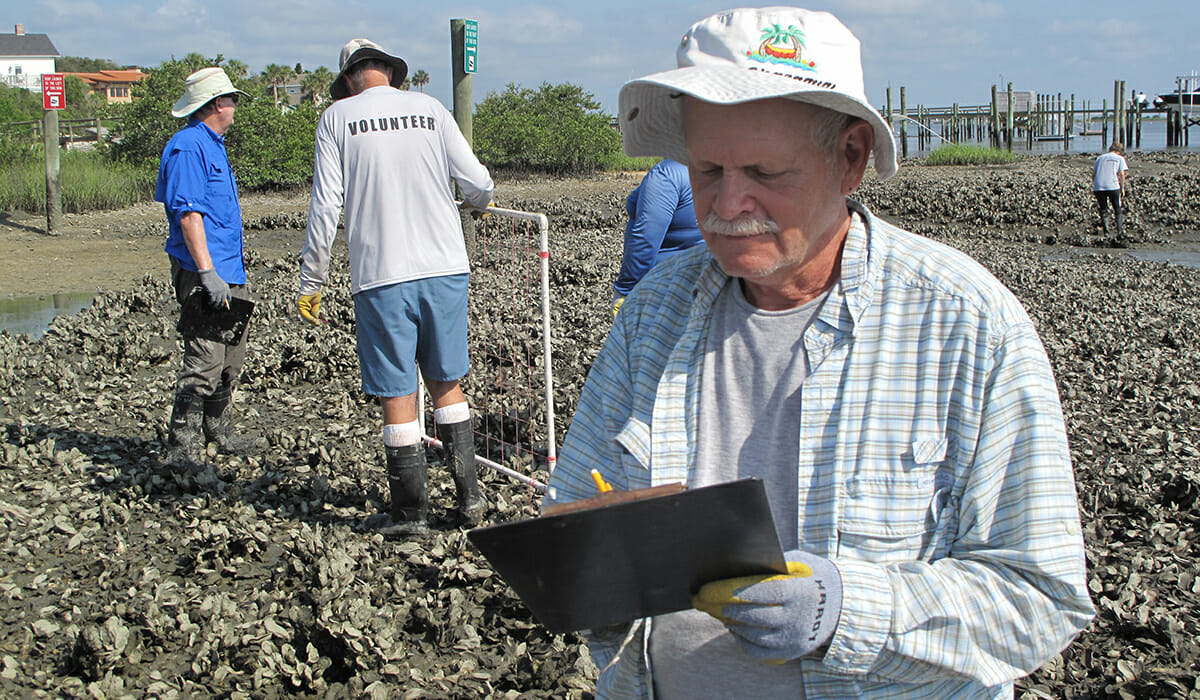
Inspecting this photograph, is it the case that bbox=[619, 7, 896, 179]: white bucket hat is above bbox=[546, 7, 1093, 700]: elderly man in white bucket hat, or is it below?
above

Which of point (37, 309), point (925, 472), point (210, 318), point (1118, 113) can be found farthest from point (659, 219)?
point (1118, 113)

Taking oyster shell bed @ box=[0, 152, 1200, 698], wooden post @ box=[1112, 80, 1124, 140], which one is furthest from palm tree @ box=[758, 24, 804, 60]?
wooden post @ box=[1112, 80, 1124, 140]

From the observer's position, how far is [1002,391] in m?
1.48

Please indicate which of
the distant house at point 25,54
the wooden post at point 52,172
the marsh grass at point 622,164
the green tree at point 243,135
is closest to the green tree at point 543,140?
the marsh grass at point 622,164

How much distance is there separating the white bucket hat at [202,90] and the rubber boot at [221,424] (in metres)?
1.77

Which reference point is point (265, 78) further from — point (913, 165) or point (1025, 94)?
point (1025, 94)

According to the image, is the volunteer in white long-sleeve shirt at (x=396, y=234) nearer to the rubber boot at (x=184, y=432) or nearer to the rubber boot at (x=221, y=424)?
the rubber boot at (x=184, y=432)

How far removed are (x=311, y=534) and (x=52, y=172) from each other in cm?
1572

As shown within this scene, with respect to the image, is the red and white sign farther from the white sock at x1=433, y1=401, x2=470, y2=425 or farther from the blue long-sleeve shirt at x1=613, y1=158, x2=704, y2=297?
the blue long-sleeve shirt at x1=613, y1=158, x2=704, y2=297

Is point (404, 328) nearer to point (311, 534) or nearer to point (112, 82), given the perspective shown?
point (311, 534)

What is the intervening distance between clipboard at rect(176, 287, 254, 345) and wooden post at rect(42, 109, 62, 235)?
1347cm

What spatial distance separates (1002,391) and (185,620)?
145 inches

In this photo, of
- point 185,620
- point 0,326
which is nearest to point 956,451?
point 185,620

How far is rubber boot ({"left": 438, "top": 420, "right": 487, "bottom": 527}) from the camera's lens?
5203 millimetres
